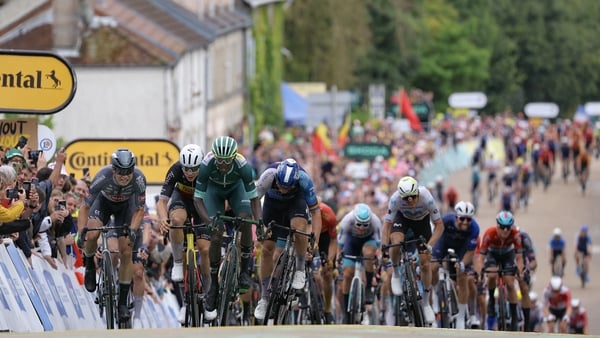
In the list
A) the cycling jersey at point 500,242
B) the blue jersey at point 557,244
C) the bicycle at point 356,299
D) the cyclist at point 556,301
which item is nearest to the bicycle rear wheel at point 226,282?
the bicycle at point 356,299

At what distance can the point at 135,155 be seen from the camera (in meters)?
25.2

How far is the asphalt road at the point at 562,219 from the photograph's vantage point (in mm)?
39594

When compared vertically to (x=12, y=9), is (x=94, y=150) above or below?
below

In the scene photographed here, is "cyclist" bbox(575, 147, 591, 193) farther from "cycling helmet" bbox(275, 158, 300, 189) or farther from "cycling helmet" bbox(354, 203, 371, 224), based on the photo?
"cycling helmet" bbox(275, 158, 300, 189)

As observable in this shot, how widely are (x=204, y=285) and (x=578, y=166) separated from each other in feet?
164

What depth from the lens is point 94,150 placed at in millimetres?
24812

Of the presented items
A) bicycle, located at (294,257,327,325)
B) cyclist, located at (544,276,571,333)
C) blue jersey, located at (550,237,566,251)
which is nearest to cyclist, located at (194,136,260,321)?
bicycle, located at (294,257,327,325)

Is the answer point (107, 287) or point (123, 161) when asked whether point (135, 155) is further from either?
point (123, 161)

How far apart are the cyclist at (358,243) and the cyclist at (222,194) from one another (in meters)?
3.98

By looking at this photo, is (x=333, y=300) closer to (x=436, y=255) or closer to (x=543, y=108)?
(x=436, y=255)

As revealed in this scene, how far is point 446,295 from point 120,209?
5.05m

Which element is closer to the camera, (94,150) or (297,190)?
(297,190)

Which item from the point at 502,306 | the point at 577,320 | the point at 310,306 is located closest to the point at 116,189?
the point at 310,306

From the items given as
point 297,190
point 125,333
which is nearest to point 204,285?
point 297,190
